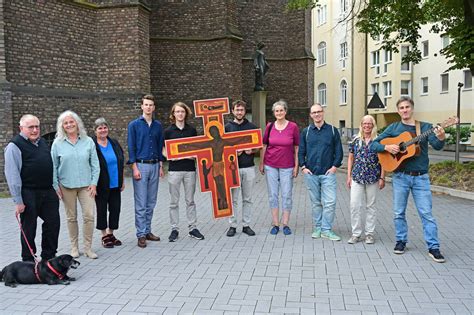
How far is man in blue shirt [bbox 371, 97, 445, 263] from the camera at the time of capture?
5.93m

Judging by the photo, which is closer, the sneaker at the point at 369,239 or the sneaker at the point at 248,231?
the sneaker at the point at 369,239

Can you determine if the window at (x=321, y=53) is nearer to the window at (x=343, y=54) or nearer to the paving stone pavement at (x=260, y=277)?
Result: the window at (x=343, y=54)

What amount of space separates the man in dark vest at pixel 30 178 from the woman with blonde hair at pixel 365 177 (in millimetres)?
4073

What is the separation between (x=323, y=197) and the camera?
7.03 meters

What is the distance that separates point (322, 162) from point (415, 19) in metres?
10.9

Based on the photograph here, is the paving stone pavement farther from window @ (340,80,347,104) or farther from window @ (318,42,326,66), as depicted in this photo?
window @ (318,42,326,66)

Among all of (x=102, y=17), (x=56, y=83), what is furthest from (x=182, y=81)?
(x=56, y=83)

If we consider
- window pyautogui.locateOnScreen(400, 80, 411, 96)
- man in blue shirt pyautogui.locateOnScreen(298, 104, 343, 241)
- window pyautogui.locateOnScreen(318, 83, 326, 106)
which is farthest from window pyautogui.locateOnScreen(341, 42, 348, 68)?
man in blue shirt pyautogui.locateOnScreen(298, 104, 343, 241)

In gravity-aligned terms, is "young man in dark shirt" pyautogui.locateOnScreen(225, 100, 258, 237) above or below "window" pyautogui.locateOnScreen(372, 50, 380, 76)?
below

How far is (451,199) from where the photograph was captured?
10648 millimetres

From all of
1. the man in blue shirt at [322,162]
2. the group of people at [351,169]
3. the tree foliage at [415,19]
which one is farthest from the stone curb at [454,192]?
the man in blue shirt at [322,162]

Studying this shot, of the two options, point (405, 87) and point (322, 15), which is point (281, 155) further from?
point (322, 15)

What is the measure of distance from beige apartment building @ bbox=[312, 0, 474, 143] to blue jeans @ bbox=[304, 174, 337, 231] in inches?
912

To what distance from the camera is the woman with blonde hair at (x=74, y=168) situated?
5.83m
